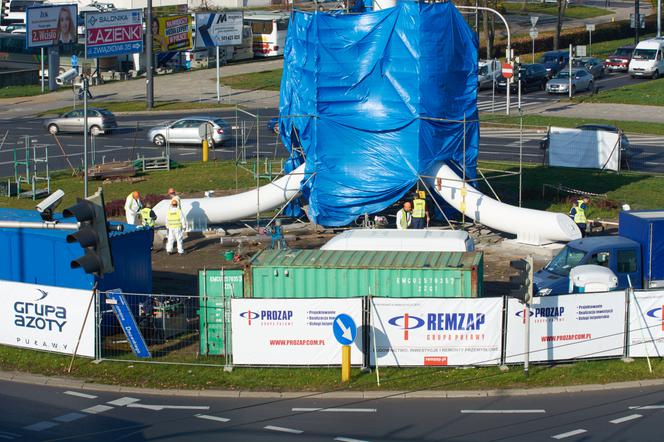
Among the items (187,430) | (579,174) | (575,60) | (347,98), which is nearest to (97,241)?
(187,430)

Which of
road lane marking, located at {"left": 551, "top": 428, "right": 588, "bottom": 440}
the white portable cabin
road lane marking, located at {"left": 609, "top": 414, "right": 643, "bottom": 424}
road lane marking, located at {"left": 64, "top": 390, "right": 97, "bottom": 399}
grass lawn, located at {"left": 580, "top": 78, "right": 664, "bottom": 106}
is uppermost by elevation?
grass lawn, located at {"left": 580, "top": 78, "right": 664, "bottom": 106}

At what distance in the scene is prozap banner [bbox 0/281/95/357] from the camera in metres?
21.3

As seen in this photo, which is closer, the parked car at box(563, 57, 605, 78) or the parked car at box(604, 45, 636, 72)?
the parked car at box(563, 57, 605, 78)

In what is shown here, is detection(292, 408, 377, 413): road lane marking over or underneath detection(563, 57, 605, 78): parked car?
underneath

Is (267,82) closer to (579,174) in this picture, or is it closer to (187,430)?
(579,174)

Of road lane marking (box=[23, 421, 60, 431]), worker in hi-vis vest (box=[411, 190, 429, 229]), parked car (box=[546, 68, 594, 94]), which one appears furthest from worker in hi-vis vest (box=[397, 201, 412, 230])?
parked car (box=[546, 68, 594, 94])

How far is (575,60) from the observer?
69.8 meters

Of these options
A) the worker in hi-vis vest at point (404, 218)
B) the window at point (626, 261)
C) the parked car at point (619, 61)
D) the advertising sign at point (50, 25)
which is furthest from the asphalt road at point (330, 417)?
the parked car at point (619, 61)

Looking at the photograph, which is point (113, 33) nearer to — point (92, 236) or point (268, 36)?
point (268, 36)

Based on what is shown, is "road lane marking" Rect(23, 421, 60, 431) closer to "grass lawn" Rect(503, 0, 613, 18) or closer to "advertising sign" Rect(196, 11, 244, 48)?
"advertising sign" Rect(196, 11, 244, 48)

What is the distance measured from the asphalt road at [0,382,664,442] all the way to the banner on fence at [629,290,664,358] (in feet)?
4.43

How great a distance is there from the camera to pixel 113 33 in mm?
Result: 66688

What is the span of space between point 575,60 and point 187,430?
5652 centimetres

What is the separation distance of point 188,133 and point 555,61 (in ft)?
100
